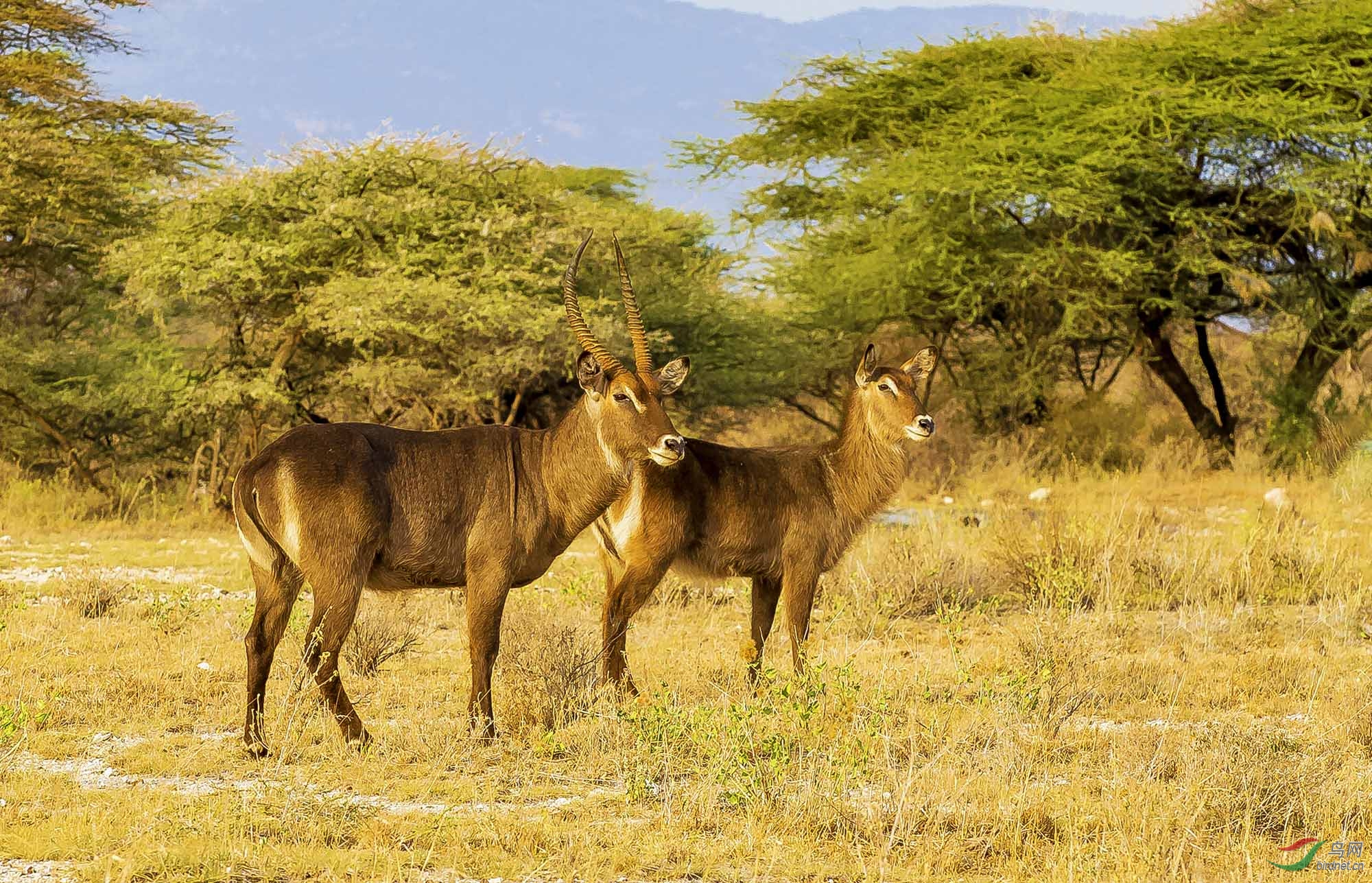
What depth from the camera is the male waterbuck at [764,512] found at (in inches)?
292

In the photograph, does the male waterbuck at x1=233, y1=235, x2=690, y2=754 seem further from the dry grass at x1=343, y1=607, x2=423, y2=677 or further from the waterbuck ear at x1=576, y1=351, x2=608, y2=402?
the dry grass at x1=343, y1=607, x2=423, y2=677

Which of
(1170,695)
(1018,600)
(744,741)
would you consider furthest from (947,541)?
(744,741)

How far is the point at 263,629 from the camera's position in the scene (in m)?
6.23

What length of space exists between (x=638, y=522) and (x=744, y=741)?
2.00m

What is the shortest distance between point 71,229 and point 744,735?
14163 mm

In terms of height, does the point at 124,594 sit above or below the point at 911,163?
below

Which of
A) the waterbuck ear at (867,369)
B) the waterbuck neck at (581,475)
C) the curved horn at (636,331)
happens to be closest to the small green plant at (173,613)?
the waterbuck neck at (581,475)

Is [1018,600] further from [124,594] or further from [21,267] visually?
[21,267]

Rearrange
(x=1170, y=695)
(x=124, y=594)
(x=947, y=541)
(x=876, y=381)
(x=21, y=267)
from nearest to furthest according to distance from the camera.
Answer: (x=1170, y=695), (x=876, y=381), (x=124, y=594), (x=947, y=541), (x=21, y=267)

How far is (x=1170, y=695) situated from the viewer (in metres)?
7.23

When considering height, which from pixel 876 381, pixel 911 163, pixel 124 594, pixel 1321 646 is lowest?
pixel 124 594

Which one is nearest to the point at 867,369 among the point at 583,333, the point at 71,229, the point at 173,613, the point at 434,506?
the point at 583,333

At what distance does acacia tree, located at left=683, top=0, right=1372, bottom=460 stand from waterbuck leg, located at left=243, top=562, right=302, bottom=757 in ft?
44.9

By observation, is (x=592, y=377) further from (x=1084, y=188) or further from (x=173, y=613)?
(x=1084, y=188)
